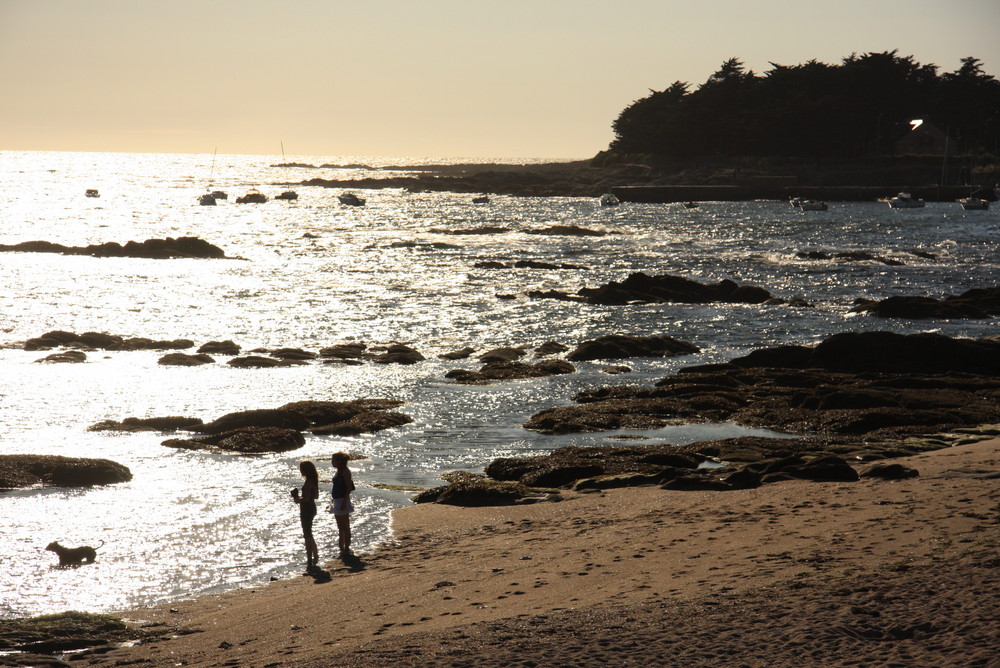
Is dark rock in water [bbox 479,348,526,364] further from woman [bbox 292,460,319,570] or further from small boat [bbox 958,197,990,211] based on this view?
small boat [bbox 958,197,990,211]

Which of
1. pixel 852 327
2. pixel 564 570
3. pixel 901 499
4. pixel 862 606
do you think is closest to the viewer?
pixel 862 606

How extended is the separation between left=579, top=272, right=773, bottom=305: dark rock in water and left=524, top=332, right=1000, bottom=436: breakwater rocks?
1813cm

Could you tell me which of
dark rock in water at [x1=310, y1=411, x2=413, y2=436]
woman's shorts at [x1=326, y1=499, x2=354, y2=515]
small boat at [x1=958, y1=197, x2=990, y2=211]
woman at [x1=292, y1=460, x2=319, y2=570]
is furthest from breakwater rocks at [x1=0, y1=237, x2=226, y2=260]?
small boat at [x1=958, y1=197, x2=990, y2=211]

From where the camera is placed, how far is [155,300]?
51.0m

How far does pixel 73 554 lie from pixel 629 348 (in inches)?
872

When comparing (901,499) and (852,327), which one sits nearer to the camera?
(901,499)

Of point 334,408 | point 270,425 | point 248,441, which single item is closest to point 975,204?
point 334,408

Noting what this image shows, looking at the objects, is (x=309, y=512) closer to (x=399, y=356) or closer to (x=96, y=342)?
(x=399, y=356)

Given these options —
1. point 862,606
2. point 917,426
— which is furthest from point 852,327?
point 862,606

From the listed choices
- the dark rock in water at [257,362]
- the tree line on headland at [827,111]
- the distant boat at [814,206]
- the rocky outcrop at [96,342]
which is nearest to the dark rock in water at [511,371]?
the dark rock in water at [257,362]

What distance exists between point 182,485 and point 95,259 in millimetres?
61071

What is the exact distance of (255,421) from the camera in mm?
22484

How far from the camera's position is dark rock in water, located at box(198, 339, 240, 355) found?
34688mm

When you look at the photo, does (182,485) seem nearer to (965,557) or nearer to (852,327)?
(965,557)
